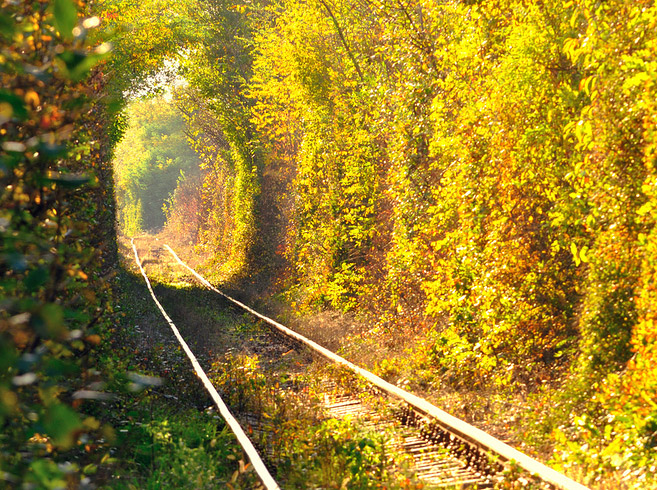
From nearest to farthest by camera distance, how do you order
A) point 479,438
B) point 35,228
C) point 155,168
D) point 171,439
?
1. point 35,228
2. point 479,438
3. point 171,439
4. point 155,168

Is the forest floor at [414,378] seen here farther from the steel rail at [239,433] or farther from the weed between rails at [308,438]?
the steel rail at [239,433]

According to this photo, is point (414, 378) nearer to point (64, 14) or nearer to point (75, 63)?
point (75, 63)

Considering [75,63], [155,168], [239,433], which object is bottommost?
[239,433]

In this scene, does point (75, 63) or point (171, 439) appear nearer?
point (75, 63)

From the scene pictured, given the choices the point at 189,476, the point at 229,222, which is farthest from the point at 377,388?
the point at 229,222

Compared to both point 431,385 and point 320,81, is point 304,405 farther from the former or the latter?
point 320,81

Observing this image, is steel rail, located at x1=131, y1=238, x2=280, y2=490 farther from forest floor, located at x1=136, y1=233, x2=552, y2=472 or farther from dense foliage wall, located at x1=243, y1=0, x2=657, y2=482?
dense foliage wall, located at x1=243, y1=0, x2=657, y2=482

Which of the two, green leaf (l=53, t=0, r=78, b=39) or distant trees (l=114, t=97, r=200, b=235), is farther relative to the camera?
distant trees (l=114, t=97, r=200, b=235)

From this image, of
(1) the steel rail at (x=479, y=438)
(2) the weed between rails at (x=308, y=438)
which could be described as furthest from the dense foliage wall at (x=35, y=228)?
(1) the steel rail at (x=479, y=438)

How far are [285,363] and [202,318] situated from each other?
5.42 m

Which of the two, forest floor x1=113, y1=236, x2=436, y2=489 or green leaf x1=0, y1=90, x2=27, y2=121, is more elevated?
green leaf x1=0, y1=90, x2=27, y2=121

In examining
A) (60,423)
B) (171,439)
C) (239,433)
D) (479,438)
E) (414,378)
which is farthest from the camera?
(414,378)

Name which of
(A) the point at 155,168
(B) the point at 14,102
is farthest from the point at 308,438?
(A) the point at 155,168

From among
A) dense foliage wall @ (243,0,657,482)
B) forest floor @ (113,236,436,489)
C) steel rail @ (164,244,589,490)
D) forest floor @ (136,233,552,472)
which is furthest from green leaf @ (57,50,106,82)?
forest floor @ (136,233,552,472)
